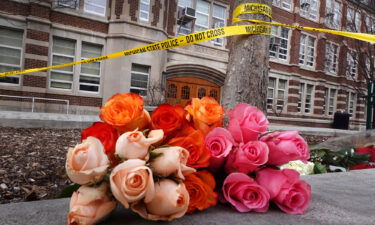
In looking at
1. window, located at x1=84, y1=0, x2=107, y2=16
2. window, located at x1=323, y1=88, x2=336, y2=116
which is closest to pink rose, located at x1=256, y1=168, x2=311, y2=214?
window, located at x1=84, y1=0, x2=107, y2=16

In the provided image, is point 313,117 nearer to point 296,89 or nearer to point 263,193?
point 296,89

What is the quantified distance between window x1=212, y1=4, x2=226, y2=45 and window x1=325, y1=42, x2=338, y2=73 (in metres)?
10.9

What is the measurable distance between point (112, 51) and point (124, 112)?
44.7 ft

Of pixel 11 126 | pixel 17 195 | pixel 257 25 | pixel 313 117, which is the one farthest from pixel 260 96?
pixel 313 117

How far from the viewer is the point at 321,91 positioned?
23781 mm

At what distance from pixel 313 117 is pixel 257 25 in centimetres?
2311

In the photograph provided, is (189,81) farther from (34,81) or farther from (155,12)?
(34,81)

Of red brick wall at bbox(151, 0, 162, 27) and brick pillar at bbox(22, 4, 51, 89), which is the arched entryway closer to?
red brick wall at bbox(151, 0, 162, 27)

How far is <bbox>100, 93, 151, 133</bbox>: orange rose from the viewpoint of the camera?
1.15 m

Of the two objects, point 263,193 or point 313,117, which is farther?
point 313,117

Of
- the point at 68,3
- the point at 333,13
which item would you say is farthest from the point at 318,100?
the point at 68,3

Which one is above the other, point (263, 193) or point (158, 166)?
point (158, 166)

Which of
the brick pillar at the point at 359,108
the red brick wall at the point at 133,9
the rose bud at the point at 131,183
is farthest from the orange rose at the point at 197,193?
the brick pillar at the point at 359,108

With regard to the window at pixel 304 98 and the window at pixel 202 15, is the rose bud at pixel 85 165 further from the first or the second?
the window at pixel 304 98
